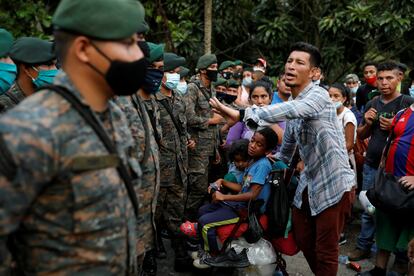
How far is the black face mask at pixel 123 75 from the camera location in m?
1.47

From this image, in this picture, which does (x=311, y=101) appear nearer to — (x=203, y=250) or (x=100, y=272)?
(x=203, y=250)

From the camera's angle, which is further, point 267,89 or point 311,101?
point 267,89

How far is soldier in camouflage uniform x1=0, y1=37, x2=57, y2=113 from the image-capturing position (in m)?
3.02

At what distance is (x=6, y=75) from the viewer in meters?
2.86

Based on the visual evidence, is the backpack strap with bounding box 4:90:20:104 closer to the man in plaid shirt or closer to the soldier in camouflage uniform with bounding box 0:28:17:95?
the soldier in camouflage uniform with bounding box 0:28:17:95

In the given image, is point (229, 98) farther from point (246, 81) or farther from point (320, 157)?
point (320, 157)

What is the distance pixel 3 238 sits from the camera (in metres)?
1.35

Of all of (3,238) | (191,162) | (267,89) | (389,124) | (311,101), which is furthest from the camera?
(191,162)

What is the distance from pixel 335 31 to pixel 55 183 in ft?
30.0

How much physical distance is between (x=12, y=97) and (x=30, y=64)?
28cm

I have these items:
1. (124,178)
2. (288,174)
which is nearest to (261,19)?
(288,174)

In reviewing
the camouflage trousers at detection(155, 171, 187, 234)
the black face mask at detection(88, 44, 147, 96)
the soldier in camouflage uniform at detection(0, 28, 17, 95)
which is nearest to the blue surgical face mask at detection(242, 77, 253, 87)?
the camouflage trousers at detection(155, 171, 187, 234)

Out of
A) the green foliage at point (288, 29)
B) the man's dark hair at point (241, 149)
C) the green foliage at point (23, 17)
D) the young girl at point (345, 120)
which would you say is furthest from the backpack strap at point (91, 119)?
the green foliage at point (288, 29)

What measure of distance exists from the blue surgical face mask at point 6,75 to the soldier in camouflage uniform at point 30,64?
11 cm
